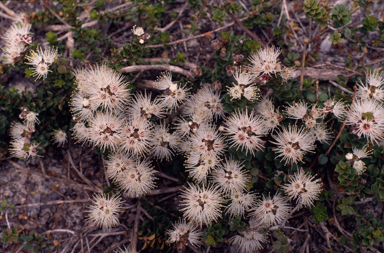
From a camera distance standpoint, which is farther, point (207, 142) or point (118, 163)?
point (118, 163)

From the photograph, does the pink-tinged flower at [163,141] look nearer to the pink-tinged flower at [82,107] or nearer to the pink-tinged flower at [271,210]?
the pink-tinged flower at [82,107]

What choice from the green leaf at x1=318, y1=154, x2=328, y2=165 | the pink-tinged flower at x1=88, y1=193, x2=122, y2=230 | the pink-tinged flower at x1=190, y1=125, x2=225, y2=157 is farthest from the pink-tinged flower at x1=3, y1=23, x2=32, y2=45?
the green leaf at x1=318, y1=154, x2=328, y2=165

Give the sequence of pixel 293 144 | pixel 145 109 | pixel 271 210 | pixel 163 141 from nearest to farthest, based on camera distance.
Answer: pixel 293 144 → pixel 271 210 → pixel 145 109 → pixel 163 141

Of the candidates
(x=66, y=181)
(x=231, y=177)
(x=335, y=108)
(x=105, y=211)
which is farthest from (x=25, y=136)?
(x=335, y=108)

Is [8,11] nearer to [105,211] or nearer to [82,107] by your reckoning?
[82,107]

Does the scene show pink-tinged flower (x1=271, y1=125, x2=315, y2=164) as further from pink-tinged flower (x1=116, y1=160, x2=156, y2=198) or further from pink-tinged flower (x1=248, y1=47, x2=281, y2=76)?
pink-tinged flower (x1=116, y1=160, x2=156, y2=198)

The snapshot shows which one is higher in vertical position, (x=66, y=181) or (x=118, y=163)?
(x=118, y=163)

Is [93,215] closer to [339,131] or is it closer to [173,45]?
[173,45]

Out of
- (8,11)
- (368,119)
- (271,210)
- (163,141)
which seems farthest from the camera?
(8,11)
